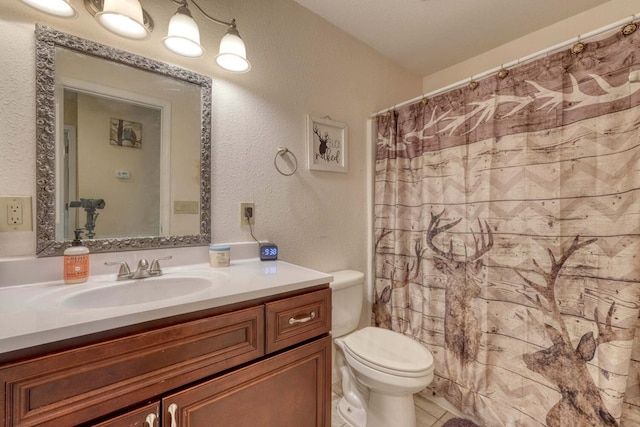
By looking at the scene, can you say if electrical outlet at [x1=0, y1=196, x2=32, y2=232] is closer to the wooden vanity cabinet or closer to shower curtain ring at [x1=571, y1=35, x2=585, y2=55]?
the wooden vanity cabinet

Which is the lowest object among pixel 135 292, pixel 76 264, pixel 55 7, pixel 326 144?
pixel 135 292

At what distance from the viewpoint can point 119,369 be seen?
617mm

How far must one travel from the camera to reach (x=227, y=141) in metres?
1.28

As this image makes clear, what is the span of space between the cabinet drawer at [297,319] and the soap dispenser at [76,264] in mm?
643

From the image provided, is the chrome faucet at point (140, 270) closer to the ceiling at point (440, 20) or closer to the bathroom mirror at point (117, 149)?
the bathroom mirror at point (117, 149)

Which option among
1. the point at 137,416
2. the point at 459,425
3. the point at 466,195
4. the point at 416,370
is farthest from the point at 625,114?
the point at 137,416

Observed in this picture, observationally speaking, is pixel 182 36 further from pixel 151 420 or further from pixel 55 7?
pixel 151 420

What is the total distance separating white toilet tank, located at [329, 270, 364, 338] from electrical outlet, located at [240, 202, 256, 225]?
0.56m

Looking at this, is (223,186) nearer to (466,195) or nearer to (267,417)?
(267,417)

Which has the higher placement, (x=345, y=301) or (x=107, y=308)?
(x=107, y=308)

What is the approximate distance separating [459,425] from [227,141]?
6.21 feet

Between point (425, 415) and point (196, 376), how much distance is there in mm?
1410

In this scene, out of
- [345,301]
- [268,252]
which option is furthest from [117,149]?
[345,301]

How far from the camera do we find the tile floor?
4.78ft
